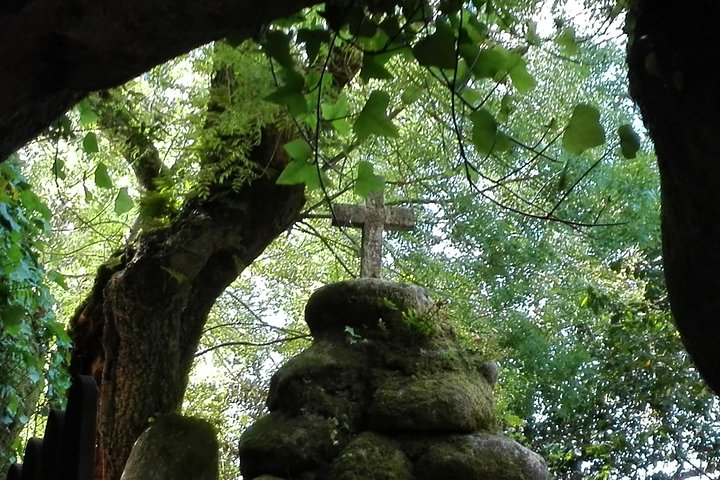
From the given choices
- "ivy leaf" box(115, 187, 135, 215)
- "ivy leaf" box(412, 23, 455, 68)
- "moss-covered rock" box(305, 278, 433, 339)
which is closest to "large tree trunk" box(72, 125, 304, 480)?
"moss-covered rock" box(305, 278, 433, 339)

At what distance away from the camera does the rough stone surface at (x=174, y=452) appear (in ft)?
10.2

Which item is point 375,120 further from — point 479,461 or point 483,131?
point 479,461

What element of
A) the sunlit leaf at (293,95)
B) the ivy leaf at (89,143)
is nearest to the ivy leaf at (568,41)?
the sunlit leaf at (293,95)

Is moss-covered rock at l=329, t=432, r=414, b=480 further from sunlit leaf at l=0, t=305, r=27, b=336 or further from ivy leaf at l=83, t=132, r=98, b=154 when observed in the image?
ivy leaf at l=83, t=132, r=98, b=154

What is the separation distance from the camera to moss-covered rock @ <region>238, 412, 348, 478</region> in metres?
2.73

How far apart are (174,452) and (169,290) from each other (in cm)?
66

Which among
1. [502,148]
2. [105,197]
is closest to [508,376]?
[105,197]

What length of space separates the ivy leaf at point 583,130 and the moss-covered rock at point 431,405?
1920mm

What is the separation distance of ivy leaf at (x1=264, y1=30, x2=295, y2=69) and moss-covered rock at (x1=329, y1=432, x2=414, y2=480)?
1888 mm

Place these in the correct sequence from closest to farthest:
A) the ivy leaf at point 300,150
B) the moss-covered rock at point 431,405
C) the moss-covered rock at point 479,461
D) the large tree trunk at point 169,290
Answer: the ivy leaf at point 300,150, the moss-covered rock at point 479,461, the moss-covered rock at point 431,405, the large tree trunk at point 169,290

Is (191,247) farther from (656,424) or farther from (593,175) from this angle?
(656,424)

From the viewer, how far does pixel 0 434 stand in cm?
247

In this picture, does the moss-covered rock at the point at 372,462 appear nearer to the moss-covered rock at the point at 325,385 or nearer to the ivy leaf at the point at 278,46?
the moss-covered rock at the point at 325,385

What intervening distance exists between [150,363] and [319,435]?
40.0 inches
